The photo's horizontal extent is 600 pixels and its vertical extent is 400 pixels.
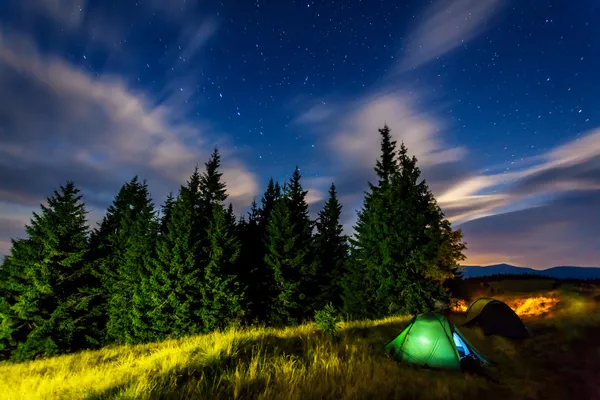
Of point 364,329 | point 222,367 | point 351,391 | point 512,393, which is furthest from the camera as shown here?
point 364,329

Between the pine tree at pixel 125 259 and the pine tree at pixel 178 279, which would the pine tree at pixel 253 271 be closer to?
the pine tree at pixel 178 279

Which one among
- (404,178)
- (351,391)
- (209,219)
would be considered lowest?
(351,391)

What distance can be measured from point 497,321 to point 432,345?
7037mm

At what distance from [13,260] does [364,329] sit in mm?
33040

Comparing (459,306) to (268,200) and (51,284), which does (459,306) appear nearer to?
(268,200)

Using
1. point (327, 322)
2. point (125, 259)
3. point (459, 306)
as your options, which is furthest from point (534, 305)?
point (125, 259)

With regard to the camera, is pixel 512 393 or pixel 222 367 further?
pixel 512 393

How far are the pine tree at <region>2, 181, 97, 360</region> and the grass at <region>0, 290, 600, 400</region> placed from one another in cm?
2540

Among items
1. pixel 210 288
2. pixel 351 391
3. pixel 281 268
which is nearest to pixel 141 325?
pixel 210 288

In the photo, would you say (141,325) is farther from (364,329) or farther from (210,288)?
(364,329)

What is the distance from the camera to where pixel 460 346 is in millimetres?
8422

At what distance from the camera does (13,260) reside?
28.8 meters

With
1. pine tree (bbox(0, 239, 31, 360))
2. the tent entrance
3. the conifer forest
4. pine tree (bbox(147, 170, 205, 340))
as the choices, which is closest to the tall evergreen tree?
the conifer forest

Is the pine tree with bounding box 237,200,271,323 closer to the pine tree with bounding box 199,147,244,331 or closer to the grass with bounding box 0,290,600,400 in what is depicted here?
the pine tree with bounding box 199,147,244,331
